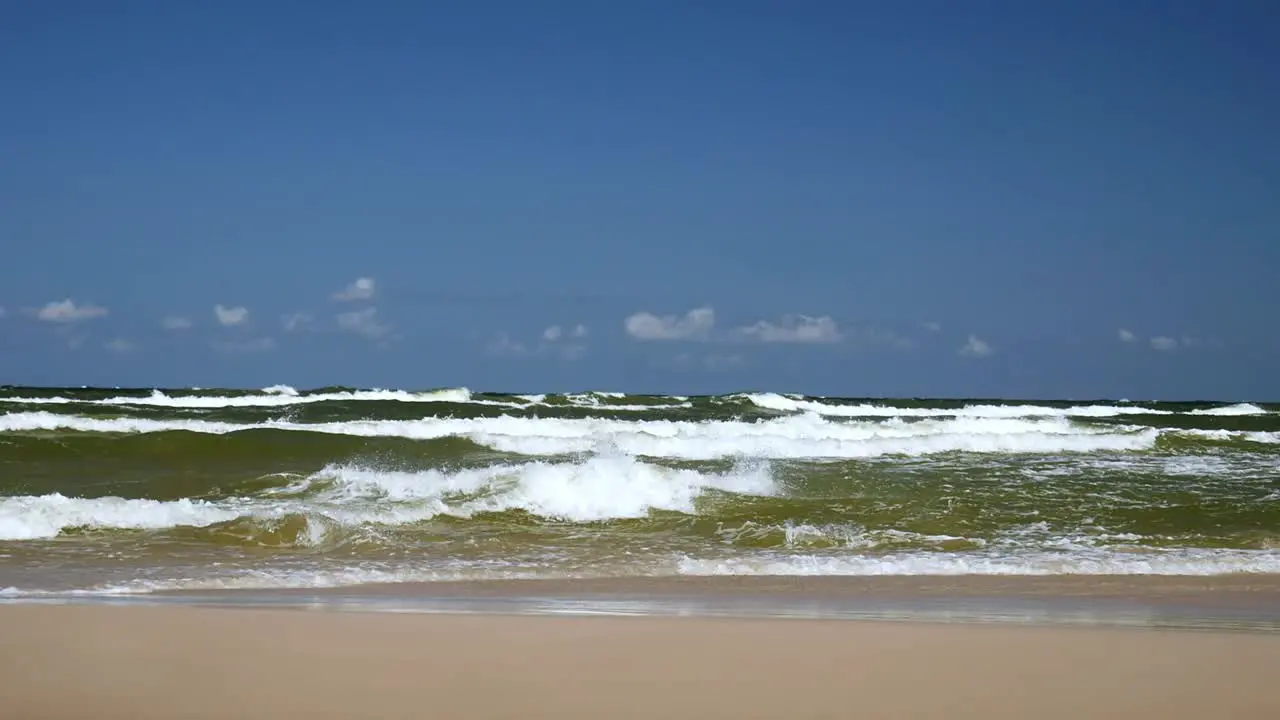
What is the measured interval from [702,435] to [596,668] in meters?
19.3

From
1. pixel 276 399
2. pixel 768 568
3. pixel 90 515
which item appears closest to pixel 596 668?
pixel 768 568

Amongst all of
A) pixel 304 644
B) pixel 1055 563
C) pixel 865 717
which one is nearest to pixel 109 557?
pixel 304 644

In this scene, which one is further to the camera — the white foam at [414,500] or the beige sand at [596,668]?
the white foam at [414,500]

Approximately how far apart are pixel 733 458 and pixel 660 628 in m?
13.2

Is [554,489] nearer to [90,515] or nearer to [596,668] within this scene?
[90,515]

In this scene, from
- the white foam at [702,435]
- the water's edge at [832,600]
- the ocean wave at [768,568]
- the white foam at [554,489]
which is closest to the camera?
the water's edge at [832,600]

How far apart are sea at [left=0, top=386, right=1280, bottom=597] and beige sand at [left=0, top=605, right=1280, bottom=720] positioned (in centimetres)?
245

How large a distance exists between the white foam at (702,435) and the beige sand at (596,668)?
13.1m

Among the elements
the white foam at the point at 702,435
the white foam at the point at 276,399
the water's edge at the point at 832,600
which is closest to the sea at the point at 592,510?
the white foam at the point at 702,435

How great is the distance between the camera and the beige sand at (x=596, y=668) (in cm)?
432

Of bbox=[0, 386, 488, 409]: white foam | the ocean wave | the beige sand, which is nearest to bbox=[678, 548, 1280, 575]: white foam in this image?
the ocean wave

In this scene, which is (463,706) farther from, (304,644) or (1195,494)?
(1195,494)

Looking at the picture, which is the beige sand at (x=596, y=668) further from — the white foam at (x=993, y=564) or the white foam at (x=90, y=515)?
the white foam at (x=90, y=515)

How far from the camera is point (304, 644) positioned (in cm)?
534
